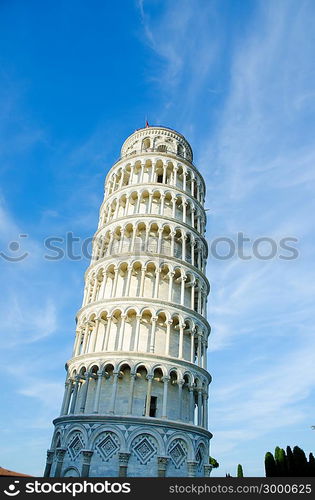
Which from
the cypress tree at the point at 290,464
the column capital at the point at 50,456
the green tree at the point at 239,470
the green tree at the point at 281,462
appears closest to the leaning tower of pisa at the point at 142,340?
the column capital at the point at 50,456

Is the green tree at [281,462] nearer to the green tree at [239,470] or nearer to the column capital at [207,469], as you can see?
the column capital at [207,469]

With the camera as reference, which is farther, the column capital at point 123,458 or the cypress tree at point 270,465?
the cypress tree at point 270,465

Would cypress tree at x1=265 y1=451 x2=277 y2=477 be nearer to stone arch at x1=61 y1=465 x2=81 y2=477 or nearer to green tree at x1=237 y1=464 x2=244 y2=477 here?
green tree at x1=237 y1=464 x2=244 y2=477

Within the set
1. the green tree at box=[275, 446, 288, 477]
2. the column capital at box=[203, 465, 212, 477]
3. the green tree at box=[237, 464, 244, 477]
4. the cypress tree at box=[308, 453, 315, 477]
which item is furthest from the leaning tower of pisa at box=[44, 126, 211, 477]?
the green tree at box=[237, 464, 244, 477]

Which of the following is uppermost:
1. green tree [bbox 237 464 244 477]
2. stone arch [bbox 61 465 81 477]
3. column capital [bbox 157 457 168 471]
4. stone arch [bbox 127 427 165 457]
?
green tree [bbox 237 464 244 477]

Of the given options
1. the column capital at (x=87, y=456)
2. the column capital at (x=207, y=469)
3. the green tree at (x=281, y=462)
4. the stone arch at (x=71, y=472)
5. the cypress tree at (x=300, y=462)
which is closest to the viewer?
the column capital at (x=87, y=456)

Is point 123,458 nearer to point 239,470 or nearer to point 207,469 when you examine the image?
point 207,469

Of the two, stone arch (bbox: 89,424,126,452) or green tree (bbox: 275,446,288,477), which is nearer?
stone arch (bbox: 89,424,126,452)
